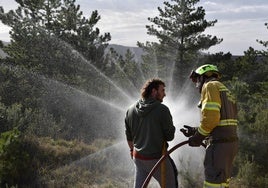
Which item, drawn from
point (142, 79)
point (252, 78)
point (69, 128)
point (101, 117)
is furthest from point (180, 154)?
point (252, 78)

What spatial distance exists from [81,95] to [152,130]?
556 inches

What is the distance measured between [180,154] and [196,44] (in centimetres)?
1471

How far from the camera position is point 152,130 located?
13.4 feet

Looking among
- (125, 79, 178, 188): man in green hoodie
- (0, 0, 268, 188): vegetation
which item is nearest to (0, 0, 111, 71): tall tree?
(0, 0, 268, 188): vegetation

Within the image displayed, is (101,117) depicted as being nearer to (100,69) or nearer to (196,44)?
(100,69)

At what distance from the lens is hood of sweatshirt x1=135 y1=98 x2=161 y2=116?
13.3 feet

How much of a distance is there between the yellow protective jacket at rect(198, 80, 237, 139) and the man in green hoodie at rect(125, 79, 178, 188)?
416 millimetres

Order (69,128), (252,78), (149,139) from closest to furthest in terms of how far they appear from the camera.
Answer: (149,139), (69,128), (252,78)

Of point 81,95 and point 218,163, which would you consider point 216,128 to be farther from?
point 81,95

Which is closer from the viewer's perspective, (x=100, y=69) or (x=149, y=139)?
(x=149, y=139)

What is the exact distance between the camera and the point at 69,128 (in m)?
13.2

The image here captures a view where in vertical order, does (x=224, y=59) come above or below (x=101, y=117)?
above

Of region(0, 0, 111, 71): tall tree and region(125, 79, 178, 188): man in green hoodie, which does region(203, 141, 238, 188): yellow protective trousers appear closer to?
region(125, 79, 178, 188): man in green hoodie

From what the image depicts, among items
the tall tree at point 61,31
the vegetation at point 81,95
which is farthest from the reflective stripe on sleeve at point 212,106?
the tall tree at point 61,31
